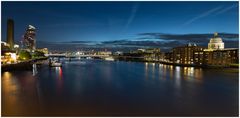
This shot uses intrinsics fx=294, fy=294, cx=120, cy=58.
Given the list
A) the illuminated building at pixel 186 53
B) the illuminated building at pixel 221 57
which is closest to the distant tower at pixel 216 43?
the illuminated building at pixel 186 53

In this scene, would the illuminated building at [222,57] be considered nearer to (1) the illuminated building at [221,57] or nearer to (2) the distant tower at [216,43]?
(1) the illuminated building at [221,57]

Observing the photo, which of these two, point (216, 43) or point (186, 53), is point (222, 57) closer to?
point (186, 53)

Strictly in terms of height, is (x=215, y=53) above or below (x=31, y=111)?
above

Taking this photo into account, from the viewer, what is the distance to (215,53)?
21141 mm

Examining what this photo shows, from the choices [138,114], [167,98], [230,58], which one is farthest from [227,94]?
[230,58]

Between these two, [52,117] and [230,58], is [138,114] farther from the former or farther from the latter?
[230,58]

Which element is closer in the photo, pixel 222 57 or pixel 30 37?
pixel 222 57

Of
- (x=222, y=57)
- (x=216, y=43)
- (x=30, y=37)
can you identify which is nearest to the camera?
(x=222, y=57)

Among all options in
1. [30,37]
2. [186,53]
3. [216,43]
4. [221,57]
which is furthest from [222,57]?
[30,37]

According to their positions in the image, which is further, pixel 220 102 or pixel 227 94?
pixel 227 94

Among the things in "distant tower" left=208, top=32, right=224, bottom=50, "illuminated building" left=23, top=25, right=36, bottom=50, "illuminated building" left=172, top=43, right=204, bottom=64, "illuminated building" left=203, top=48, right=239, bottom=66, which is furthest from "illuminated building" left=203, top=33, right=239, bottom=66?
"illuminated building" left=23, top=25, right=36, bottom=50

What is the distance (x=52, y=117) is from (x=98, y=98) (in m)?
1.79

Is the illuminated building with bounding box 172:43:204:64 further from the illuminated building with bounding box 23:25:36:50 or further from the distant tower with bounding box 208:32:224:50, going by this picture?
the illuminated building with bounding box 23:25:36:50

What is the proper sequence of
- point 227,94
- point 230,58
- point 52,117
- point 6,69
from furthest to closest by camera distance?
point 230,58 < point 6,69 < point 227,94 < point 52,117
